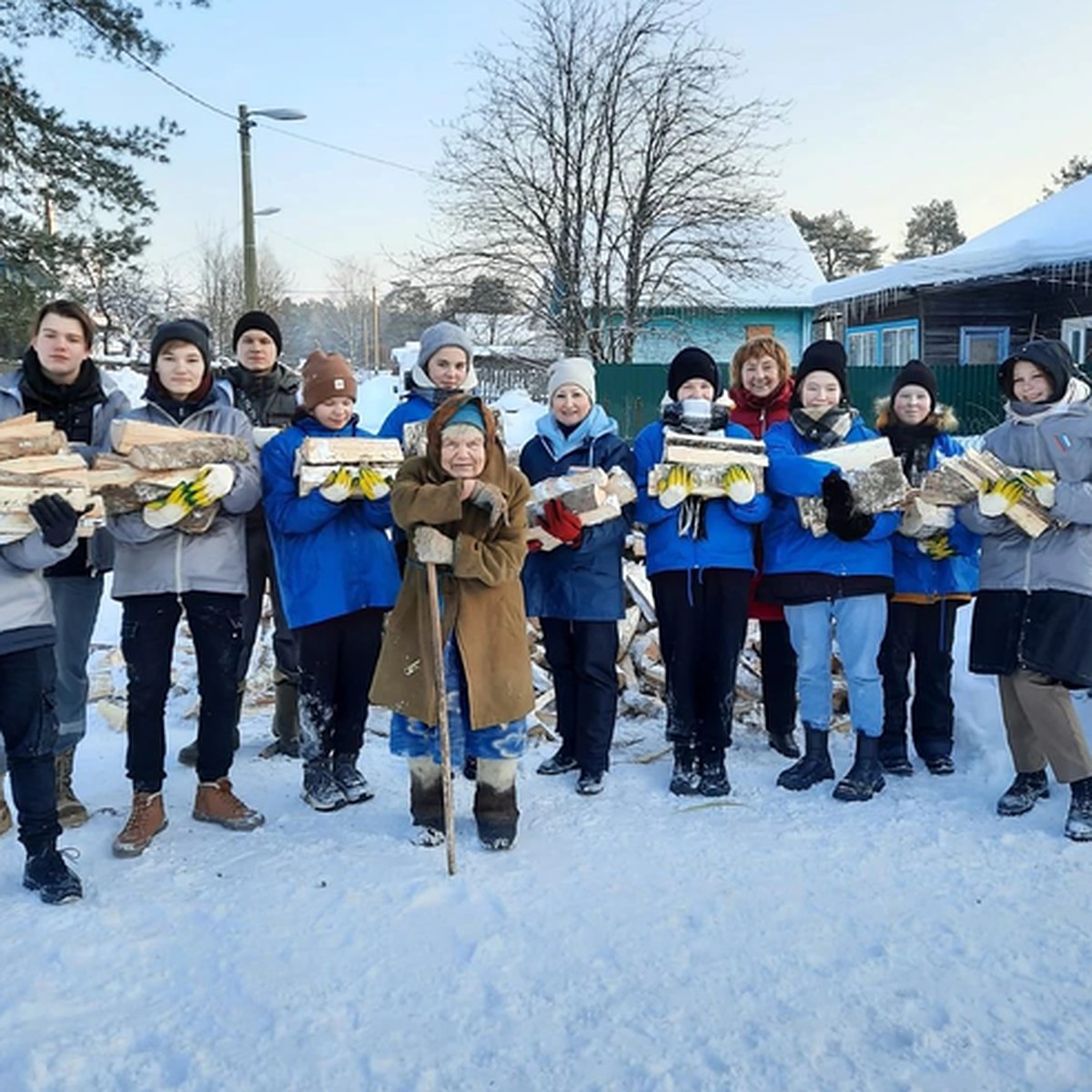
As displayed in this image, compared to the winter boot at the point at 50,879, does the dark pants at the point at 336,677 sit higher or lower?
higher

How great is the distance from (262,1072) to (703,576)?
2914 millimetres

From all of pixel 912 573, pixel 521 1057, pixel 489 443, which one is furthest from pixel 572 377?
pixel 521 1057

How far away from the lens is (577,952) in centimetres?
324

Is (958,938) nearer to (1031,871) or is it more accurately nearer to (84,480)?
(1031,871)

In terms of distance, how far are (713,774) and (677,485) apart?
145cm

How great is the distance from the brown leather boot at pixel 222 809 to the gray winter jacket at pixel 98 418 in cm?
111

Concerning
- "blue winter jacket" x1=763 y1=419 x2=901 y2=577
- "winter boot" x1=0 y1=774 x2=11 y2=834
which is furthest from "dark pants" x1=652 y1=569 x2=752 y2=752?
"winter boot" x1=0 y1=774 x2=11 y2=834

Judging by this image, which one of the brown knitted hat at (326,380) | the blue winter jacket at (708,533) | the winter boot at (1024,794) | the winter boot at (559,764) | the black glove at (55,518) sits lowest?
the winter boot at (559,764)

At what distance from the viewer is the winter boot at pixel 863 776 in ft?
15.0

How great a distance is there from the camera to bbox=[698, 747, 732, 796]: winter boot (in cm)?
471

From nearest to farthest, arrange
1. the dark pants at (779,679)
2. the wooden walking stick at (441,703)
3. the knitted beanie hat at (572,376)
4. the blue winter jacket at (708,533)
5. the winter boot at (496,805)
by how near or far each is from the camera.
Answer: the wooden walking stick at (441,703) → the winter boot at (496,805) → the blue winter jacket at (708,533) → the knitted beanie hat at (572,376) → the dark pants at (779,679)

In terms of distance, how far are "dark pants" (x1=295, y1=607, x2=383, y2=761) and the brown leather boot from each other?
38 centimetres

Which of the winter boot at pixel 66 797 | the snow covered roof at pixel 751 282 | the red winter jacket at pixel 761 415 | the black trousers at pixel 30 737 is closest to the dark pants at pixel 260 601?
the winter boot at pixel 66 797

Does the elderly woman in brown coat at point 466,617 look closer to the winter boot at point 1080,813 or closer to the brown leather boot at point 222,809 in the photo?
the brown leather boot at point 222,809
